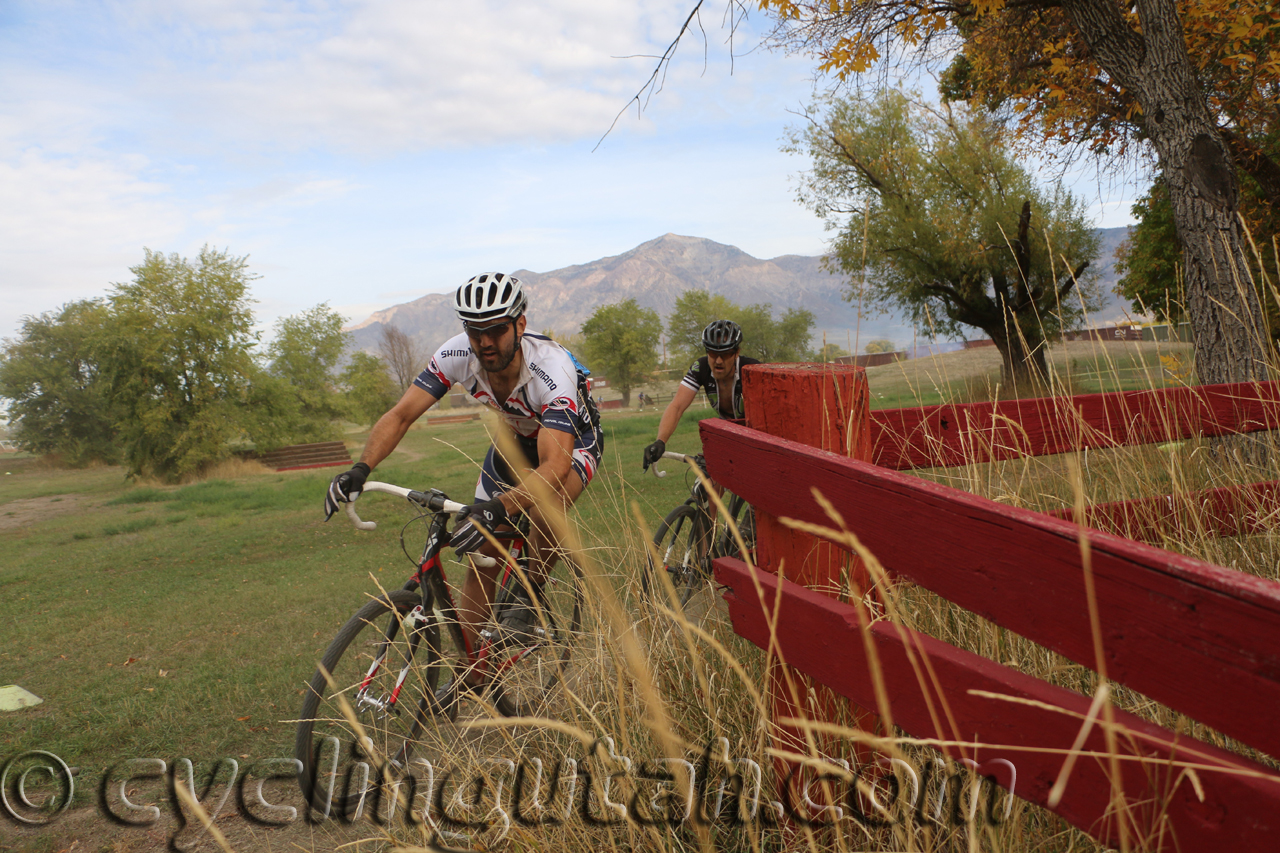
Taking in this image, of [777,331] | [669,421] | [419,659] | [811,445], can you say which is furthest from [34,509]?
[777,331]

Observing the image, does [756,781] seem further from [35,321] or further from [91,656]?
[35,321]

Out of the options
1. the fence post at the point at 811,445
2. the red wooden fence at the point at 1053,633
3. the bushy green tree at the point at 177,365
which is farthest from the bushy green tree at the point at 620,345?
the red wooden fence at the point at 1053,633

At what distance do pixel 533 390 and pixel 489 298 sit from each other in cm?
55

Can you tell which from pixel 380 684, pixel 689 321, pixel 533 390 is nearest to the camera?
pixel 380 684

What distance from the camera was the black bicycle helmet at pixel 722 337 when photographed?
17.5 feet

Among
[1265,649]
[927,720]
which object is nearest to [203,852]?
[927,720]

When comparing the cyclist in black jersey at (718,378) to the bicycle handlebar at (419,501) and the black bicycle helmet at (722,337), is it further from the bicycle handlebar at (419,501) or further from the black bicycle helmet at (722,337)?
the bicycle handlebar at (419,501)

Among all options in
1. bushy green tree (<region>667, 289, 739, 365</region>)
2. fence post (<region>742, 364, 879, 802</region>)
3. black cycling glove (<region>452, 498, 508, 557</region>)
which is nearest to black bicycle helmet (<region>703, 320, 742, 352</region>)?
black cycling glove (<region>452, 498, 508, 557</region>)

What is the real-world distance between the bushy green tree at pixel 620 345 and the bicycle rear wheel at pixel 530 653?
2530 inches

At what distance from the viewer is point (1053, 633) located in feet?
3.77

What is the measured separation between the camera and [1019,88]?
367 inches

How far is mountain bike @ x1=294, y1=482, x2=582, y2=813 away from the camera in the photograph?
112 inches

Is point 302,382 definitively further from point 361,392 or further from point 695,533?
point 695,533
